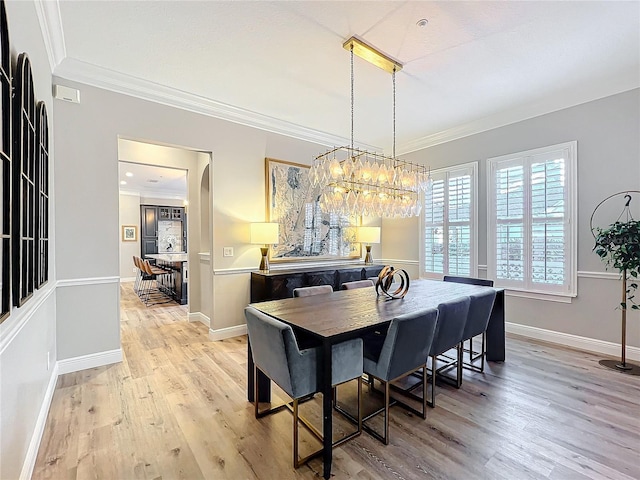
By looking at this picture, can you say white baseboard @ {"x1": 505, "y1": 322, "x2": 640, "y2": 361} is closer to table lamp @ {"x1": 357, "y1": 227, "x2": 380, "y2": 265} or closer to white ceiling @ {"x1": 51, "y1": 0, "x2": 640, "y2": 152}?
table lamp @ {"x1": 357, "y1": 227, "x2": 380, "y2": 265}

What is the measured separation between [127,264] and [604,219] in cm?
1074

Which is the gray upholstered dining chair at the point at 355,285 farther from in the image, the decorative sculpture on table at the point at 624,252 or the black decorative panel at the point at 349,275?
the decorative sculpture on table at the point at 624,252

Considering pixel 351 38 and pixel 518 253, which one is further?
pixel 518 253

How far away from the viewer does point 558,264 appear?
380cm

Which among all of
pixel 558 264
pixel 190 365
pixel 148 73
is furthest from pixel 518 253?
pixel 148 73

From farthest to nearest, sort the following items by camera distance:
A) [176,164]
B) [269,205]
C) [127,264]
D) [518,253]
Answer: [127,264] → [176,164] → [269,205] → [518,253]

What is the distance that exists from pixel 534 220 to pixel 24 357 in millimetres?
5000

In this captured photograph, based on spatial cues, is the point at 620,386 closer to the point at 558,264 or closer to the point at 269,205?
the point at 558,264

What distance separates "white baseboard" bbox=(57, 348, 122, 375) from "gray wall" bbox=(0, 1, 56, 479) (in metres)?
0.56

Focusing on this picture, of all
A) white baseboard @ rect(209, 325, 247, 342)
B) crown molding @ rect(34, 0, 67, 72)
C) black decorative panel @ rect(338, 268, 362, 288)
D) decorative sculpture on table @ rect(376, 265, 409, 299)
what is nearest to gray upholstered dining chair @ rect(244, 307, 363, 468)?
decorative sculpture on table @ rect(376, 265, 409, 299)

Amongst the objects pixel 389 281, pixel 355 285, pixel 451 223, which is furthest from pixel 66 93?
pixel 451 223

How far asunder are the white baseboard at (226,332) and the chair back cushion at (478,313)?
2850 millimetres

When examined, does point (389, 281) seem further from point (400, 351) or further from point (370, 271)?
point (370, 271)

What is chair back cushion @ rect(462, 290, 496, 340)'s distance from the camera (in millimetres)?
2725
